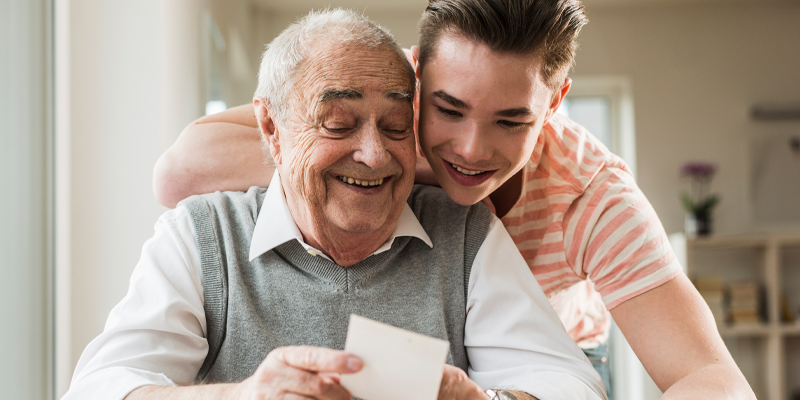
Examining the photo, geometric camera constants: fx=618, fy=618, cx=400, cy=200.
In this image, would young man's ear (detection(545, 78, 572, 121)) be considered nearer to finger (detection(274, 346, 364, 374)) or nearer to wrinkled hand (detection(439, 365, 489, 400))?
wrinkled hand (detection(439, 365, 489, 400))

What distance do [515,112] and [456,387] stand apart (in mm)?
531

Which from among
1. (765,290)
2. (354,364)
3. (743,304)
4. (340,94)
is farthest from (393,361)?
(765,290)

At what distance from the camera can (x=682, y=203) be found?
181 inches

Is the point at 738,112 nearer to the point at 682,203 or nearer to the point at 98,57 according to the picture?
the point at 682,203

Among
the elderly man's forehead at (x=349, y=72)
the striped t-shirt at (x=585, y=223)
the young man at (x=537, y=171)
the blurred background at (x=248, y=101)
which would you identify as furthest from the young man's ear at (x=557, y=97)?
the blurred background at (x=248, y=101)

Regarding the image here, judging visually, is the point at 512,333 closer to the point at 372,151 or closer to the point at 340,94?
the point at 372,151

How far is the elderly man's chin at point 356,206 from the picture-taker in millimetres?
1150

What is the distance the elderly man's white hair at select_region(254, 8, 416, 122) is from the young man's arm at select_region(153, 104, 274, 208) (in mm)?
200

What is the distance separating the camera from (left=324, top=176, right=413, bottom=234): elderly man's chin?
115cm

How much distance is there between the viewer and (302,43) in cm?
116

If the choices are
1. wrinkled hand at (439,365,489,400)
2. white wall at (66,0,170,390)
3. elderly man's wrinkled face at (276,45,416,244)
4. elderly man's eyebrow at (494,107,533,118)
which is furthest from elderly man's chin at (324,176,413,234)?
white wall at (66,0,170,390)

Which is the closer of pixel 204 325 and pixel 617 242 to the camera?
pixel 204 325

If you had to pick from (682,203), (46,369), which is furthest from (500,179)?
(682,203)

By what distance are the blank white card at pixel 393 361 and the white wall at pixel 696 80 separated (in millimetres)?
4243
